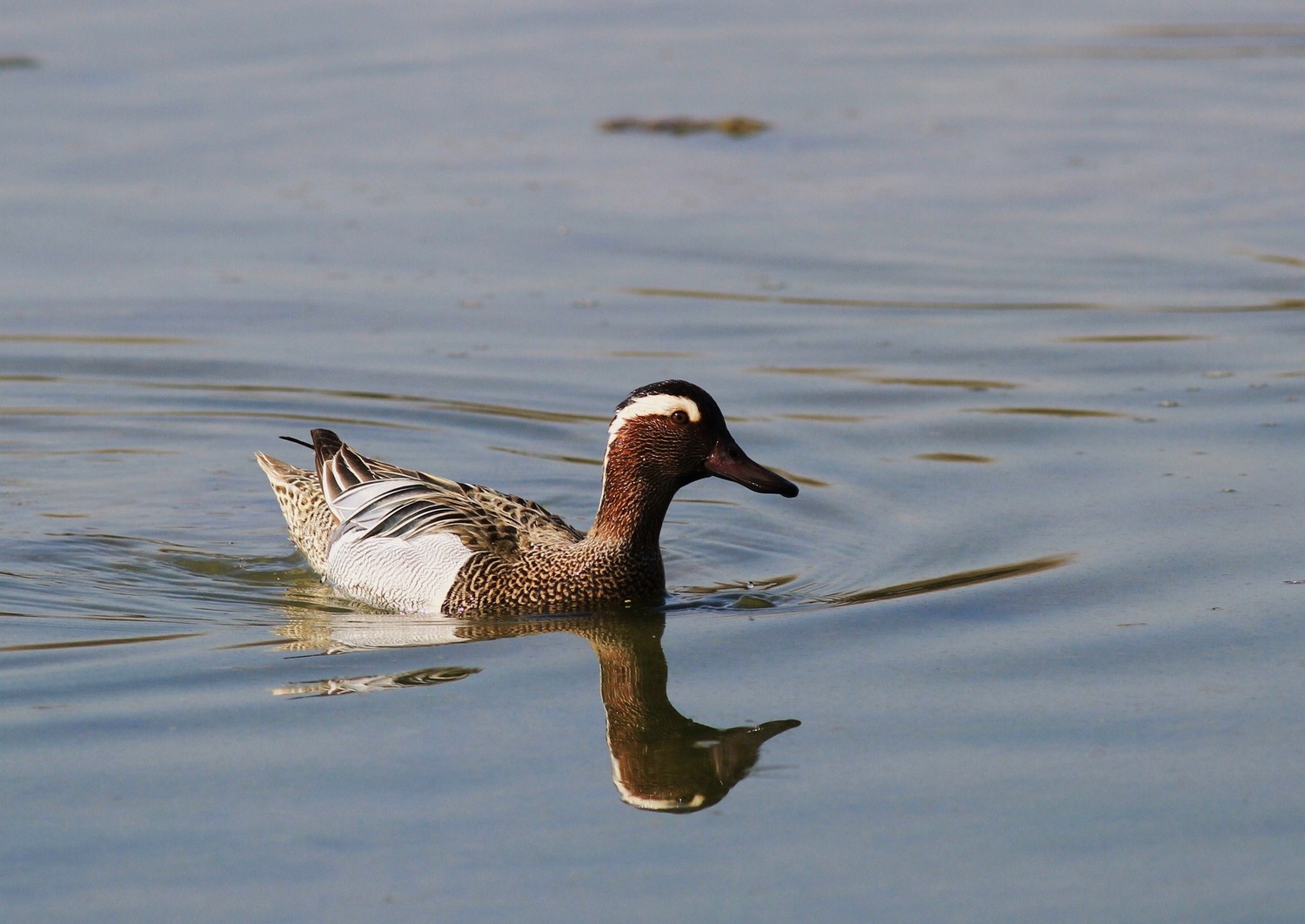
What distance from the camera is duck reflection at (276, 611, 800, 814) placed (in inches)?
247

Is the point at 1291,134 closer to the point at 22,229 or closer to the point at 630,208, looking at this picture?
the point at 630,208

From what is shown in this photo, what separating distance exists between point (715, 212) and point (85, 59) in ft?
26.7

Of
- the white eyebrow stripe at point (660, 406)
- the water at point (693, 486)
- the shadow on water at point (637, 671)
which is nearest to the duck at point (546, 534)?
the white eyebrow stripe at point (660, 406)

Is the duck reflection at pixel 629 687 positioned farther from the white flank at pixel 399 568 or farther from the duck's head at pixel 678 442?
the duck's head at pixel 678 442

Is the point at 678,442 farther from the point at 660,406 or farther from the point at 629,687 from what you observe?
A: the point at 629,687

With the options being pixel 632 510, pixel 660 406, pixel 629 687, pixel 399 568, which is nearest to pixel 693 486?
pixel 632 510

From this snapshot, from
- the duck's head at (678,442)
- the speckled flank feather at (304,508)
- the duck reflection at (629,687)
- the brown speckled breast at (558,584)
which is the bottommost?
the duck reflection at (629,687)

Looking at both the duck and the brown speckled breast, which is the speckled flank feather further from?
the brown speckled breast

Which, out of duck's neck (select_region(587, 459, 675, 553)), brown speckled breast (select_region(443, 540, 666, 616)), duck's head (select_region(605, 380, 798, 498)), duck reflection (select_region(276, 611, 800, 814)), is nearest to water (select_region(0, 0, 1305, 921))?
duck reflection (select_region(276, 611, 800, 814))

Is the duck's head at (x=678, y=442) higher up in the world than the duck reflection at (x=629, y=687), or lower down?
higher up

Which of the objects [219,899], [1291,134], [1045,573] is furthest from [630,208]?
[219,899]

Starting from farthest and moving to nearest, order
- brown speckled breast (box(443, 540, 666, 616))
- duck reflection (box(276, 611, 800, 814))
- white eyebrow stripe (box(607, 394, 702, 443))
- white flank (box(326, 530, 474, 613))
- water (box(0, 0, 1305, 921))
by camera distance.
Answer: white flank (box(326, 530, 474, 613)), brown speckled breast (box(443, 540, 666, 616)), white eyebrow stripe (box(607, 394, 702, 443)), duck reflection (box(276, 611, 800, 814)), water (box(0, 0, 1305, 921))

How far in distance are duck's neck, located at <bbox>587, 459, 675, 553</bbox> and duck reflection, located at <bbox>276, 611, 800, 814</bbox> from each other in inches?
12.4

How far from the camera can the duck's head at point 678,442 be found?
825 cm
